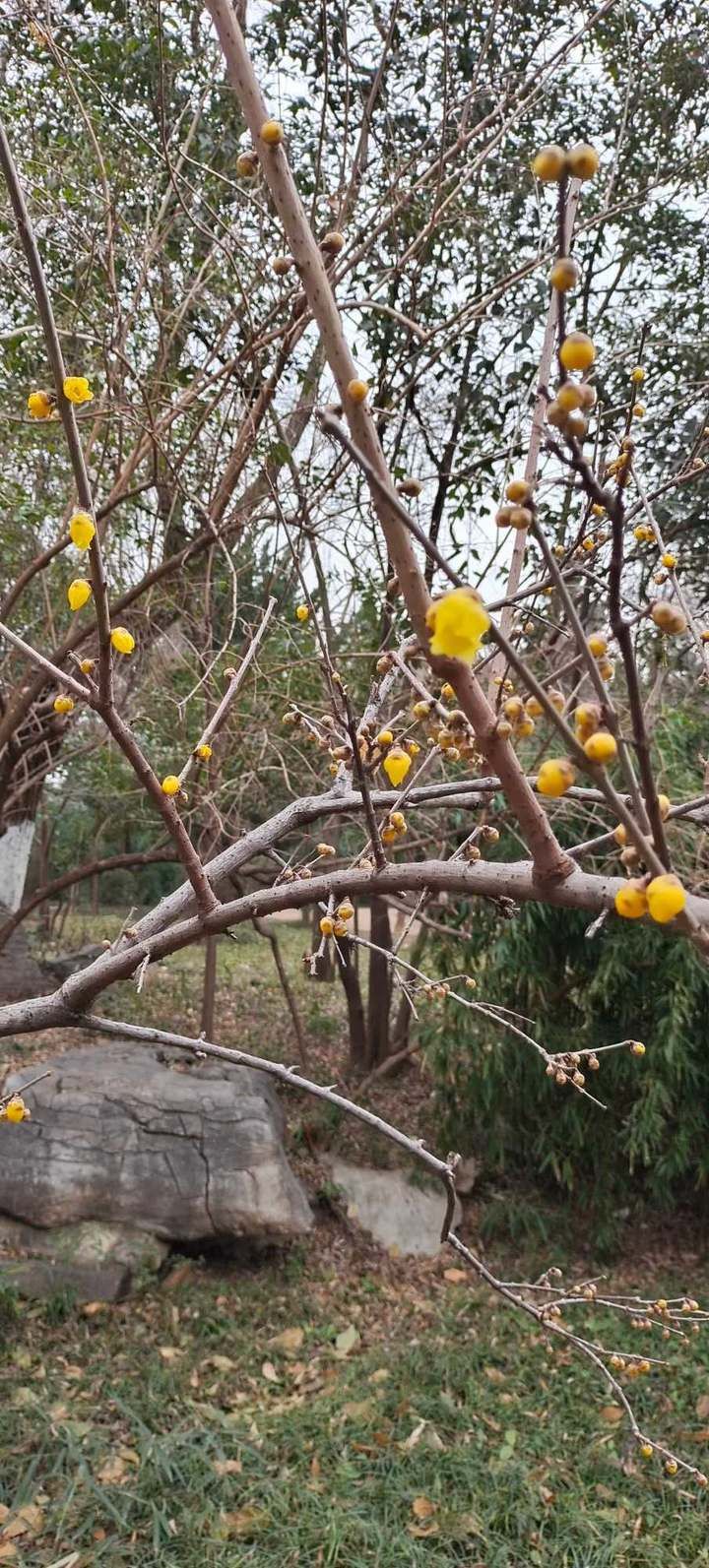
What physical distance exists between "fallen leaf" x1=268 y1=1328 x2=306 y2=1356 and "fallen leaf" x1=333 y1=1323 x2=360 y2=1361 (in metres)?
0.13

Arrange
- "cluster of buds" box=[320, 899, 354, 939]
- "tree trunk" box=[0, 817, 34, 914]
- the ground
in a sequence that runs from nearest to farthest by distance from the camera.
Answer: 1. "cluster of buds" box=[320, 899, 354, 939]
2. the ground
3. "tree trunk" box=[0, 817, 34, 914]

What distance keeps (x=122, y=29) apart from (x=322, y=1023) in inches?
198

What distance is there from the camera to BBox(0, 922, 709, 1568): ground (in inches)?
96.3

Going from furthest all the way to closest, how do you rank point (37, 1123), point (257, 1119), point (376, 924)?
point (376, 924) < point (257, 1119) < point (37, 1123)

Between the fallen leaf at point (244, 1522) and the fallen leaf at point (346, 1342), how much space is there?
0.84 meters

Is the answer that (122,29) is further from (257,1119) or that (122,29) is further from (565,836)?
(257,1119)

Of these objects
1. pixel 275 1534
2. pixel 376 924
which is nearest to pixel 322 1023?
pixel 376 924

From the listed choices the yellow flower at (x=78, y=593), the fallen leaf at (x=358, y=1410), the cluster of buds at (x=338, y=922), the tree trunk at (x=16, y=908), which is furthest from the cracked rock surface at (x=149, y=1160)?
the yellow flower at (x=78, y=593)

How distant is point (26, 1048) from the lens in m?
4.66

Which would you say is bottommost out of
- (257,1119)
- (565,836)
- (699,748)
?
(257,1119)

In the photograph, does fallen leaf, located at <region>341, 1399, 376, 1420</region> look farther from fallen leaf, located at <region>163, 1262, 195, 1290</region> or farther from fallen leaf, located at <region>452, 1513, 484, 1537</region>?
fallen leaf, located at <region>163, 1262, 195, 1290</region>

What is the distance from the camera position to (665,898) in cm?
53

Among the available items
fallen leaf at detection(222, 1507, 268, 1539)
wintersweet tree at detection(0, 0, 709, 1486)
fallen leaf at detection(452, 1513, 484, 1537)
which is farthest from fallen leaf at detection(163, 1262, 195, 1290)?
wintersweet tree at detection(0, 0, 709, 1486)

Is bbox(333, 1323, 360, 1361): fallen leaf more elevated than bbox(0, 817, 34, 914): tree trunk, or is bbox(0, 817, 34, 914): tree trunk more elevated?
bbox(0, 817, 34, 914): tree trunk
